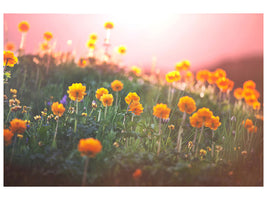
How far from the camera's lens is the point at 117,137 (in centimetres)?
188

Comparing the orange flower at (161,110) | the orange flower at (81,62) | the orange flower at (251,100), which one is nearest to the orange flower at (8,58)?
the orange flower at (81,62)

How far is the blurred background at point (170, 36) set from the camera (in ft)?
7.46

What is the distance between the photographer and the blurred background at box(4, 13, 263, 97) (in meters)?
2.27

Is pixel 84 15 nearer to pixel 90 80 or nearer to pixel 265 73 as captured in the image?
pixel 90 80

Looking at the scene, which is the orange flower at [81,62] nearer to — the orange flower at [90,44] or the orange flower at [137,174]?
the orange flower at [90,44]

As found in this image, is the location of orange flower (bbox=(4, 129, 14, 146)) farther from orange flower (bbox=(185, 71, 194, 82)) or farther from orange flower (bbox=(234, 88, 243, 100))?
orange flower (bbox=(234, 88, 243, 100))

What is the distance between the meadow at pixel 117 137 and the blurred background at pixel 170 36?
0.13 meters

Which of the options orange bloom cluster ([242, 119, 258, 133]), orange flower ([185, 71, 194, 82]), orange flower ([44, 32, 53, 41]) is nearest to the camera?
orange bloom cluster ([242, 119, 258, 133])

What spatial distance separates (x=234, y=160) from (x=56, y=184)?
1.34 metres

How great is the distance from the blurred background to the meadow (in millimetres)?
Result: 134

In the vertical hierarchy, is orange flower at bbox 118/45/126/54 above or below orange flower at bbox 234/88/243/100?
above

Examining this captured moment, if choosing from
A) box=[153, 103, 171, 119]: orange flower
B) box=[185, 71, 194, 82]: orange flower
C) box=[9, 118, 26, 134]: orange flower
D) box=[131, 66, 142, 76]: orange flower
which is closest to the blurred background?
box=[185, 71, 194, 82]: orange flower

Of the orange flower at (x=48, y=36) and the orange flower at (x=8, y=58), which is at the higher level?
the orange flower at (x=48, y=36)
